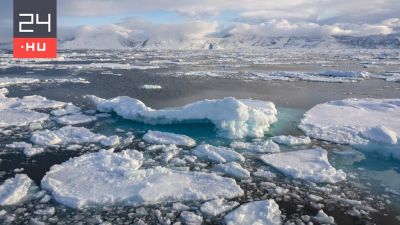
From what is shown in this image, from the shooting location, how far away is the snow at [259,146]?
9656 millimetres

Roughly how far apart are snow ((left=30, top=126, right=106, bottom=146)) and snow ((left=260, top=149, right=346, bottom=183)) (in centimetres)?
473

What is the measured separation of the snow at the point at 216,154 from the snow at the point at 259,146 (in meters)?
0.55

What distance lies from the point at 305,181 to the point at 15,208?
18.1 feet

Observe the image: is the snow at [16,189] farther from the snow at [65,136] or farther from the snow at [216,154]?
the snow at [216,154]

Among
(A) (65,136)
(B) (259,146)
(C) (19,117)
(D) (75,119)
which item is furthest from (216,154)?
(C) (19,117)

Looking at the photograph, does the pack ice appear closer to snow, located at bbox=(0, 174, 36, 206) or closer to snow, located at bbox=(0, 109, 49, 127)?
snow, located at bbox=(0, 174, 36, 206)

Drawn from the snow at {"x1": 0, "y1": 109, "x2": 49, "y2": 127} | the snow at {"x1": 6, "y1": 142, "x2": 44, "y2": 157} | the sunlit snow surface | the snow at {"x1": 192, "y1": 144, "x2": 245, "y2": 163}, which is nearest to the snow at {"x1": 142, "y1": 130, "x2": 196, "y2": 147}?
the sunlit snow surface

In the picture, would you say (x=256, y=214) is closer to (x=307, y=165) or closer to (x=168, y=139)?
(x=307, y=165)

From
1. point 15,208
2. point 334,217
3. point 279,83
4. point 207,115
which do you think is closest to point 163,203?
point 15,208

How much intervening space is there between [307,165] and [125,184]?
4.09 metres

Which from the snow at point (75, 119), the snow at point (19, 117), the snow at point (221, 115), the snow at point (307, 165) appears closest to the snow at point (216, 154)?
the snow at point (307, 165)

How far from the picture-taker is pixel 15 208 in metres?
6.34

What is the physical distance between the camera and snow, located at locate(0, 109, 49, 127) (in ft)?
39.2

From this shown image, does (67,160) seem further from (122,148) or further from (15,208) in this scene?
(15,208)
